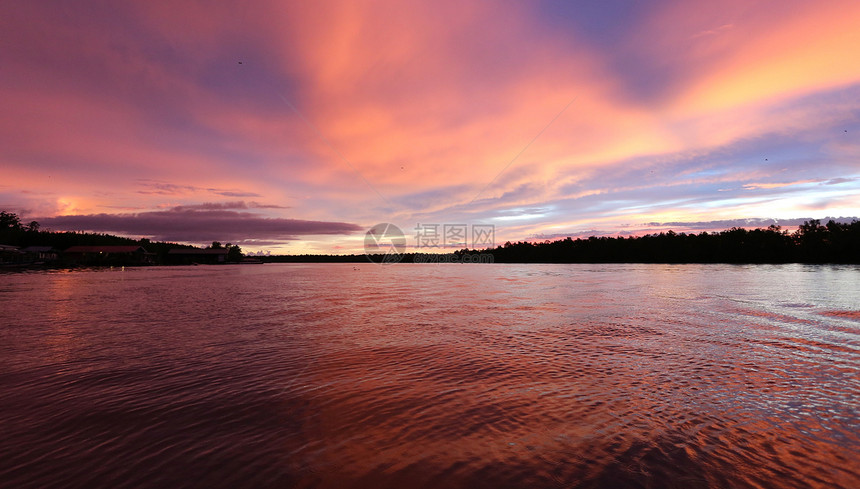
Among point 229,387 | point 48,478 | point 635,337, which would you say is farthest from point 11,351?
point 635,337

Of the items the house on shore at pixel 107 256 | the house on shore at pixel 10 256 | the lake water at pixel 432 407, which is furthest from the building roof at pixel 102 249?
the lake water at pixel 432 407

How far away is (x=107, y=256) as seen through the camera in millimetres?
140750

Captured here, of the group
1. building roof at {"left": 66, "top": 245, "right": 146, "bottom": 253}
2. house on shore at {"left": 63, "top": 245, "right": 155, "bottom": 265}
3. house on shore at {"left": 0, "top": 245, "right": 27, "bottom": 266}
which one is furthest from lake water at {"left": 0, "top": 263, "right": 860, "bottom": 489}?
building roof at {"left": 66, "top": 245, "right": 146, "bottom": 253}

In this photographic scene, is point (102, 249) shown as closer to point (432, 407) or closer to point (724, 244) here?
point (432, 407)

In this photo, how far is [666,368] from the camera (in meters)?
10.3

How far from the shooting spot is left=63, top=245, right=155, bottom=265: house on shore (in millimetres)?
135750

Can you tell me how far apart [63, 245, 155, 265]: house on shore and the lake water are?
156081 millimetres

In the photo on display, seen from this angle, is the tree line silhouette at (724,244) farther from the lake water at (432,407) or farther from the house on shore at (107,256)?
the lake water at (432,407)

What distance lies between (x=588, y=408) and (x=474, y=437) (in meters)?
2.71

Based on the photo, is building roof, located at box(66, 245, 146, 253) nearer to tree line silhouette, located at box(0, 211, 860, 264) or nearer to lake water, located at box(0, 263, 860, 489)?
tree line silhouette, located at box(0, 211, 860, 264)

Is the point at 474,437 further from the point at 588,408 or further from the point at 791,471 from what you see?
the point at 791,471

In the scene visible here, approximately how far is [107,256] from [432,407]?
589ft

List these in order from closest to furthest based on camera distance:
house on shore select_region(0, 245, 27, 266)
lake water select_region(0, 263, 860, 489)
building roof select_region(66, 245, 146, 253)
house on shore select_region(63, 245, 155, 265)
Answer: lake water select_region(0, 263, 860, 489), house on shore select_region(0, 245, 27, 266), house on shore select_region(63, 245, 155, 265), building roof select_region(66, 245, 146, 253)

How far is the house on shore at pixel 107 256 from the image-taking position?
135750 mm
